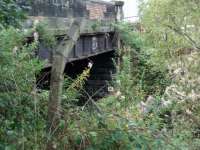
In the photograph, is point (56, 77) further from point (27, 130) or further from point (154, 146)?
point (154, 146)

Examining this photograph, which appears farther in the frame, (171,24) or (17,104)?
(171,24)

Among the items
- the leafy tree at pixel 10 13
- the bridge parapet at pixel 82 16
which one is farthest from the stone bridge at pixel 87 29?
the leafy tree at pixel 10 13

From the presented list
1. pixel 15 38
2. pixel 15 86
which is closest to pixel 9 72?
pixel 15 86

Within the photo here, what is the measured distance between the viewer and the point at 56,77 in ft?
10.1

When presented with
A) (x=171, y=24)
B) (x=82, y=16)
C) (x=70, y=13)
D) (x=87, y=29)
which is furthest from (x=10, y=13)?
(x=87, y=29)

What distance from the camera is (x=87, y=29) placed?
45.6 feet

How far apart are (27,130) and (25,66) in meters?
0.66

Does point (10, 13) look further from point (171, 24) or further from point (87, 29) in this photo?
point (87, 29)

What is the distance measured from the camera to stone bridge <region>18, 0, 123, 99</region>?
9939 millimetres

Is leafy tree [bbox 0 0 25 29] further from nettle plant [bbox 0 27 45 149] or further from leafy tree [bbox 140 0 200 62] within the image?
leafy tree [bbox 140 0 200 62]

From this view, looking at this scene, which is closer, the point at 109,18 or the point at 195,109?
the point at 195,109

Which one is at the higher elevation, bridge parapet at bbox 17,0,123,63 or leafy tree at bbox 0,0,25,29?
leafy tree at bbox 0,0,25,29

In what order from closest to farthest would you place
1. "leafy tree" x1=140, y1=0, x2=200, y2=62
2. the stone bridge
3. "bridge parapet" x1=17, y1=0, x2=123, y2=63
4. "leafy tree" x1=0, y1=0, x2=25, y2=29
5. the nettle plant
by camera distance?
the nettle plant, "leafy tree" x1=0, y1=0, x2=25, y2=29, "bridge parapet" x1=17, y1=0, x2=123, y2=63, the stone bridge, "leafy tree" x1=140, y1=0, x2=200, y2=62

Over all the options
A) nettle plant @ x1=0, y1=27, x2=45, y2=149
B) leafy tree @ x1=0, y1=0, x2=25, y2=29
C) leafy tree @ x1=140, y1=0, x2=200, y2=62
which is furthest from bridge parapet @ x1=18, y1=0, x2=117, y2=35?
nettle plant @ x1=0, y1=27, x2=45, y2=149
